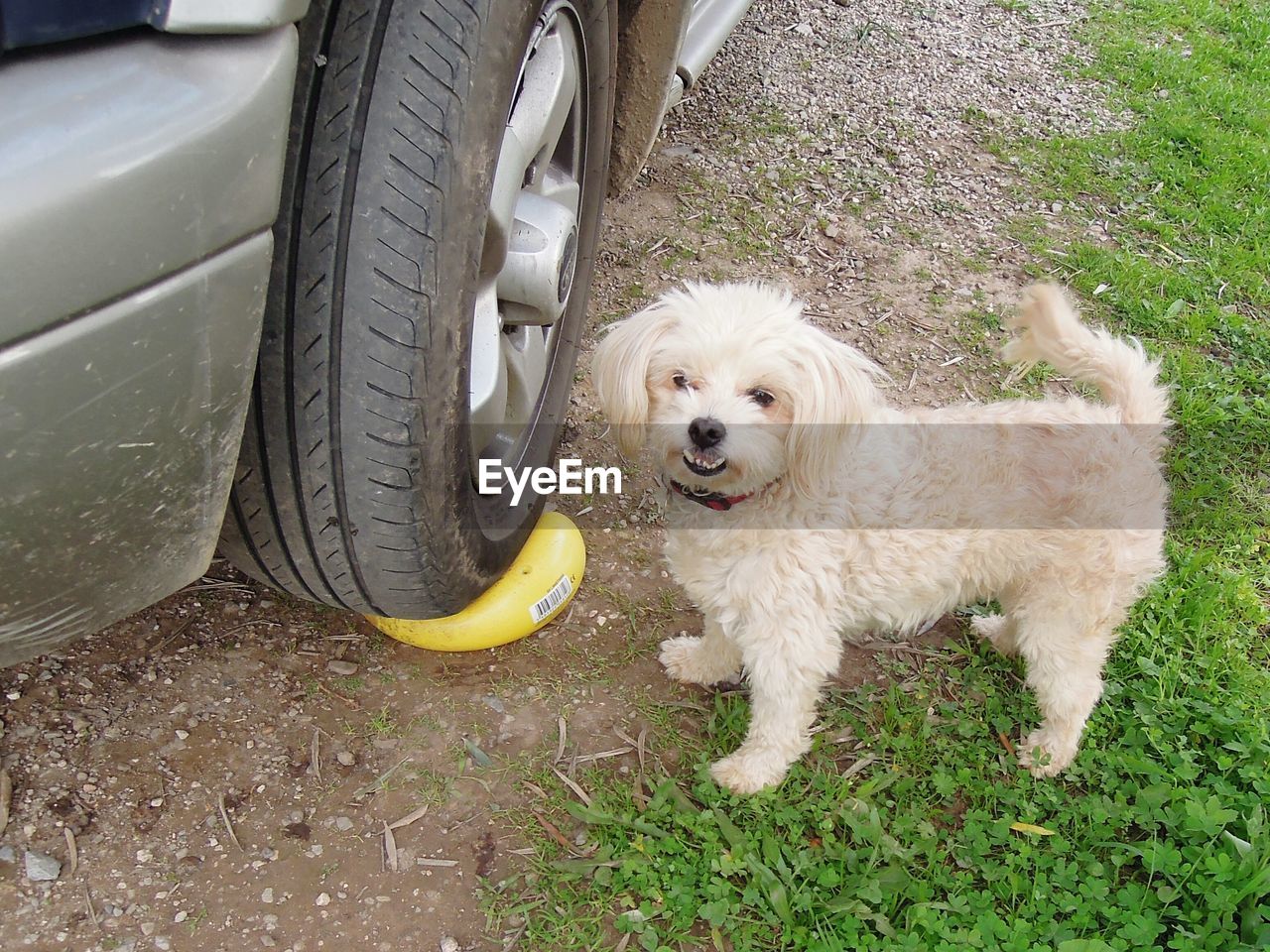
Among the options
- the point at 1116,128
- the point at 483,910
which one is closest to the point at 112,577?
the point at 483,910

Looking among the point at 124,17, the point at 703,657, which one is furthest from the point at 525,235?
the point at 703,657

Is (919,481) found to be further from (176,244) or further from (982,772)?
(176,244)

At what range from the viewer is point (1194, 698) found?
8.63ft

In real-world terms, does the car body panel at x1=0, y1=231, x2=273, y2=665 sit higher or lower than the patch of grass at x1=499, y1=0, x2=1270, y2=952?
higher

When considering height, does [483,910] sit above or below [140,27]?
below

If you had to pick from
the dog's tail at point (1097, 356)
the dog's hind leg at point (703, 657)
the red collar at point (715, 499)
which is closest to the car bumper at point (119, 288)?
the red collar at point (715, 499)

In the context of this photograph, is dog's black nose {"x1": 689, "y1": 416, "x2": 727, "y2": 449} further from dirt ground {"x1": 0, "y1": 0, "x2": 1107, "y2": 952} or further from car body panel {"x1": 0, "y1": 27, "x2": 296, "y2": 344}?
car body panel {"x1": 0, "y1": 27, "x2": 296, "y2": 344}

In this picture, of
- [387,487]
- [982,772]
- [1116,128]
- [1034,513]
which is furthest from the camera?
[1116,128]

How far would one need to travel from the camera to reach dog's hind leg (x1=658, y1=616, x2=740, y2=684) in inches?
99.7

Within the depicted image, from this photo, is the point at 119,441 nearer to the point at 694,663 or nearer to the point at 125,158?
the point at 125,158

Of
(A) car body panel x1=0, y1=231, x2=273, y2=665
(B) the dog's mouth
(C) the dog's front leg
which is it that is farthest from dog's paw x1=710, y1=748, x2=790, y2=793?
(A) car body panel x1=0, y1=231, x2=273, y2=665

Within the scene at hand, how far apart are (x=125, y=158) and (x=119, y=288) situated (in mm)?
164

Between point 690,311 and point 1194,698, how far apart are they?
6.02 feet

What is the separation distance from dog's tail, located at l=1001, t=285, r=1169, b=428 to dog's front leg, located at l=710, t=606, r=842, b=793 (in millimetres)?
906
